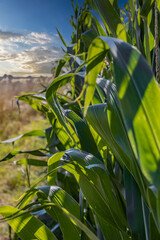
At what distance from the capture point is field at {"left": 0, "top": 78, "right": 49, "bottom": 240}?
1479 mm

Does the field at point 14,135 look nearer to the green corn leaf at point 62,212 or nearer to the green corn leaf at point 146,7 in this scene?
the green corn leaf at point 62,212

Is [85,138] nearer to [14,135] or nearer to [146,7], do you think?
[146,7]

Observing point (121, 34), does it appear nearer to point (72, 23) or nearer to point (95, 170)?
point (95, 170)

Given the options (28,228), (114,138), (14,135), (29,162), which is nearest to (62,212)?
(28,228)

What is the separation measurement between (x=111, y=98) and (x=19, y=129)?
2.89 meters

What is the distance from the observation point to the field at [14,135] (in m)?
1.48

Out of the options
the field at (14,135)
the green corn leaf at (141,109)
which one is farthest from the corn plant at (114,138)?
the field at (14,135)

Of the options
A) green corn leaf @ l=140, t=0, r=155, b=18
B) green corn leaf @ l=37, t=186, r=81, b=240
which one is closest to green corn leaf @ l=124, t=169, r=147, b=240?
green corn leaf @ l=37, t=186, r=81, b=240

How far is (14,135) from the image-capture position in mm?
2834

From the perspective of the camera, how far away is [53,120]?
24.5 inches

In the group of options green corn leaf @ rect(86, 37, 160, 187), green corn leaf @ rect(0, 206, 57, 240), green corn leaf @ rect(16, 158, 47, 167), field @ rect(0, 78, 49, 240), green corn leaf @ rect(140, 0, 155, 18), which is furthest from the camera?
field @ rect(0, 78, 49, 240)

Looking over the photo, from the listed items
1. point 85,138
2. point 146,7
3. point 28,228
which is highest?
point 146,7

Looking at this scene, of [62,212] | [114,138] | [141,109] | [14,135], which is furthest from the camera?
[14,135]

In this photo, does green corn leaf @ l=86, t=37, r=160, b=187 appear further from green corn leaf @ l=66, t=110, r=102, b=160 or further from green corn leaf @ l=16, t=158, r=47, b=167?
green corn leaf @ l=16, t=158, r=47, b=167
